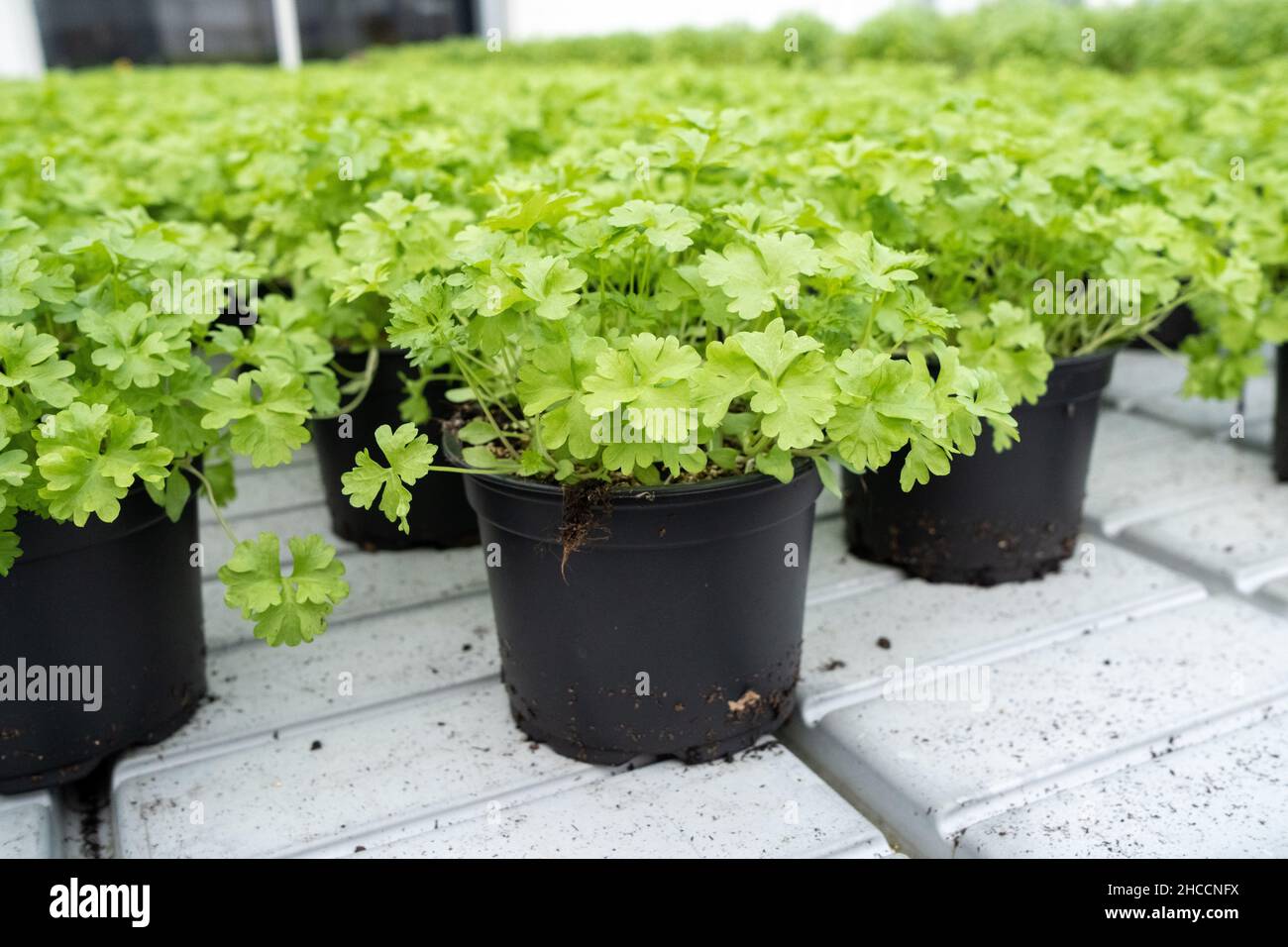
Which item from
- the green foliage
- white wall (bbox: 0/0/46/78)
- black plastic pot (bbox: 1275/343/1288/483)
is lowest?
black plastic pot (bbox: 1275/343/1288/483)

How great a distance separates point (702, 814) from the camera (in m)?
1.57

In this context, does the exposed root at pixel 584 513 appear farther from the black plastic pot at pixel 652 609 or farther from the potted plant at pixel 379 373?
the potted plant at pixel 379 373

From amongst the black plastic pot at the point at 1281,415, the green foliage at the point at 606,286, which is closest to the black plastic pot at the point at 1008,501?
the green foliage at the point at 606,286

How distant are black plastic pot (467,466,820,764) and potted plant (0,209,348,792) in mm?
272

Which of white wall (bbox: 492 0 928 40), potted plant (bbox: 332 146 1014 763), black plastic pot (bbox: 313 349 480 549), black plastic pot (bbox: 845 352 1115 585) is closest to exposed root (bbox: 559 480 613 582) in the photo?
potted plant (bbox: 332 146 1014 763)

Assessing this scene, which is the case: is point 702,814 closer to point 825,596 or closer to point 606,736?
point 606,736

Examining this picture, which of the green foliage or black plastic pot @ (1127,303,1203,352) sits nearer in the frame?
the green foliage

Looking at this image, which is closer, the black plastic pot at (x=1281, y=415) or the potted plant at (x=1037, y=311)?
the potted plant at (x=1037, y=311)

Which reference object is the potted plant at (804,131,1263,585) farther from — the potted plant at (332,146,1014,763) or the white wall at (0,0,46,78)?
the white wall at (0,0,46,78)

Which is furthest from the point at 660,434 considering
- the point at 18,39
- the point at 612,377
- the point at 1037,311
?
the point at 18,39

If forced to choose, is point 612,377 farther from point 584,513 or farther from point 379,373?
point 379,373

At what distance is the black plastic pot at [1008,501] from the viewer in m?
2.14

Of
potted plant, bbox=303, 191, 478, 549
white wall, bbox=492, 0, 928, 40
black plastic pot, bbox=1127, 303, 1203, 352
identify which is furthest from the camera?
white wall, bbox=492, 0, 928, 40

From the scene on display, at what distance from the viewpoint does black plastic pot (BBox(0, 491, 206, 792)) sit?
1571 millimetres
